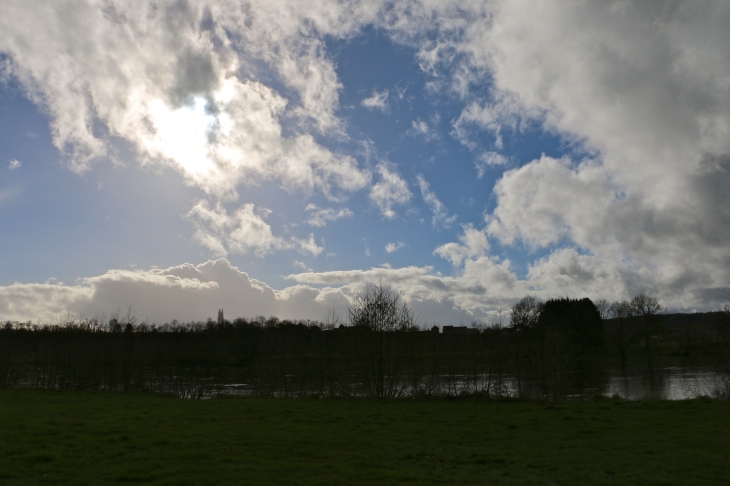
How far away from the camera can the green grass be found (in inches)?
390

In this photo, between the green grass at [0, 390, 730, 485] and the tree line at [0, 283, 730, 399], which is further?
the tree line at [0, 283, 730, 399]

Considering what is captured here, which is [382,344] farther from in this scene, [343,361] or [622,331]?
[622,331]

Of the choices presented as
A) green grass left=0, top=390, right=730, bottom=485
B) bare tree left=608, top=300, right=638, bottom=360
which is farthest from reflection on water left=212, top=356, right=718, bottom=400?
bare tree left=608, top=300, right=638, bottom=360

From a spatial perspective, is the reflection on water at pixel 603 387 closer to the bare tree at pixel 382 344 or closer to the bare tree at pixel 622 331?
the bare tree at pixel 382 344

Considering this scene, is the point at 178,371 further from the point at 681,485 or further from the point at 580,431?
the point at 681,485

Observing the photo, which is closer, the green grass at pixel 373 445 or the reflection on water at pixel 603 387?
the green grass at pixel 373 445

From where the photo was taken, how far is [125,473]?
9.90m

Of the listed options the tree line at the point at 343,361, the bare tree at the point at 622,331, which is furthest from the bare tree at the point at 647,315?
the tree line at the point at 343,361

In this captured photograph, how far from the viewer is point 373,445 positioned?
13.8m

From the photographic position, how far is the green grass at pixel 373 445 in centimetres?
990

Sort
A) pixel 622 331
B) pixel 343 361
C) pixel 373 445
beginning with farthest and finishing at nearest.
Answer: pixel 622 331, pixel 343 361, pixel 373 445

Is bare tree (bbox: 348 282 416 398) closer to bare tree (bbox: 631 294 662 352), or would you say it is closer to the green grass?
the green grass

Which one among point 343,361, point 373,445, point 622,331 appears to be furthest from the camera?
point 622,331

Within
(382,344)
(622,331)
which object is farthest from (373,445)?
(622,331)
